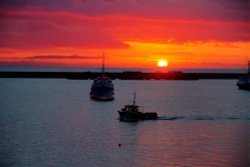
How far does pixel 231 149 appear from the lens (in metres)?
Answer: 50.0

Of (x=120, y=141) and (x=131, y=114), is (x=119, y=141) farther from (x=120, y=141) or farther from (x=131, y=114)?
(x=131, y=114)

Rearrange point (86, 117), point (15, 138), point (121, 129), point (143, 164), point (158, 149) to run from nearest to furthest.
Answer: point (143, 164) < point (158, 149) < point (15, 138) < point (121, 129) < point (86, 117)

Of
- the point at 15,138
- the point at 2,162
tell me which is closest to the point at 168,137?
the point at 15,138

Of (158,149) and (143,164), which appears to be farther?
(158,149)

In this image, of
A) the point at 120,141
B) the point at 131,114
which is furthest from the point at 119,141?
the point at 131,114

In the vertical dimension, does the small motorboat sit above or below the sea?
above

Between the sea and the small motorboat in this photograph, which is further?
the small motorboat

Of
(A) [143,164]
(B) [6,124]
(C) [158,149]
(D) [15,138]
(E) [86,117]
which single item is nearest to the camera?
(A) [143,164]

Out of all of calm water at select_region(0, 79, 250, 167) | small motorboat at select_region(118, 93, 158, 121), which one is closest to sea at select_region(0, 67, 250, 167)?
calm water at select_region(0, 79, 250, 167)

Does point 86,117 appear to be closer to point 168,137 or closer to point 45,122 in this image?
point 45,122

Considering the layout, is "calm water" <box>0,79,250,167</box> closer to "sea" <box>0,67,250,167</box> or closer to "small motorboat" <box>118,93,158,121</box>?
"sea" <box>0,67,250,167</box>

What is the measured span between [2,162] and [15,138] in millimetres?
12610

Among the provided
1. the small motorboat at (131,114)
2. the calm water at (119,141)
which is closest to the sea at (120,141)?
the calm water at (119,141)

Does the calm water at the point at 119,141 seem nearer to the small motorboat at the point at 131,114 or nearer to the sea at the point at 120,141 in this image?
the sea at the point at 120,141
